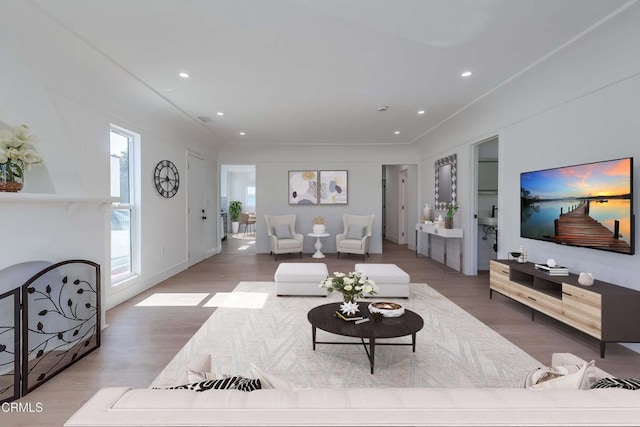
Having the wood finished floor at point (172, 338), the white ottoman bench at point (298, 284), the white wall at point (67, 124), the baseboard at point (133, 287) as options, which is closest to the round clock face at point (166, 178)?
the white wall at point (67, 124)

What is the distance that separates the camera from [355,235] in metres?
7.40

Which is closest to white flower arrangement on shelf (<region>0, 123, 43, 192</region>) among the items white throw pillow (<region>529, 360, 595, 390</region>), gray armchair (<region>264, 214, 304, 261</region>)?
white throw pillow (<region>529, 360, 595, 390</region>)

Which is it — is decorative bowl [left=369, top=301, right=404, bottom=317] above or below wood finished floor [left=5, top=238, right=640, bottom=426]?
above

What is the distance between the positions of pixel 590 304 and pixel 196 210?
640 centimetres

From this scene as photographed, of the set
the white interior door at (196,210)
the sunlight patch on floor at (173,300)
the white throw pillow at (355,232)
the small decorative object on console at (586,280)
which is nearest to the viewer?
the small decorative object on console at (586,280)

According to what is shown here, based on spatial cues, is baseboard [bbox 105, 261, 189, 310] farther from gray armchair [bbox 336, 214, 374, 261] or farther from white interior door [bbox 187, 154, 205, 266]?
gray armchair [bbox 336, 214, 374, 261]

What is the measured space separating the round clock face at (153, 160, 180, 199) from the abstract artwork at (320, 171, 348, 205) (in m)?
3.60

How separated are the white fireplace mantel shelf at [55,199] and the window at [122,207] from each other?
3.93 ft

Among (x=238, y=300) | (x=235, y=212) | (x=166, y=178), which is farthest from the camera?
(x=235, y=212)

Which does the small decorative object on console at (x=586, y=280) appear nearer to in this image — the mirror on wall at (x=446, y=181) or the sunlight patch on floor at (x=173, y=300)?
the mirror on wall at (x=446, y=181)

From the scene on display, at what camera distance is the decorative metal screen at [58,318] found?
2.30 metres

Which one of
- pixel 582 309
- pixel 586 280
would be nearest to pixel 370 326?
pixel 582 309

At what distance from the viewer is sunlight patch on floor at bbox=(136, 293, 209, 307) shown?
403cm

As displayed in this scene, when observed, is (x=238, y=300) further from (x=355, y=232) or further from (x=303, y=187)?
(x=303, y=187)
